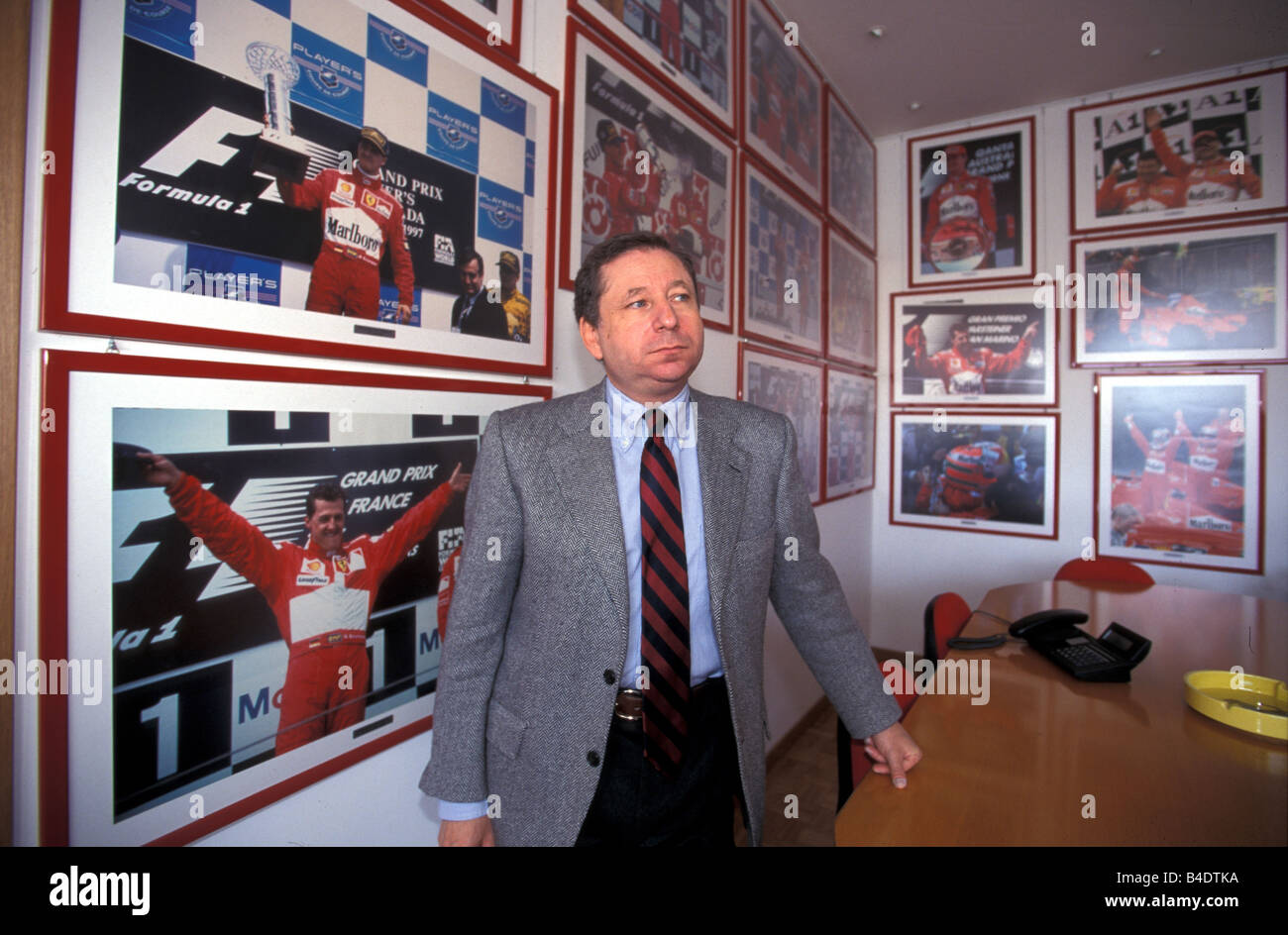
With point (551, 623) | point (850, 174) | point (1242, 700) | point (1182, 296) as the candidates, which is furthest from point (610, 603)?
point (1182, 296)

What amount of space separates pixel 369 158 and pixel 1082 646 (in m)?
2.20

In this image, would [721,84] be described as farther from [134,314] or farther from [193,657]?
[193,657]

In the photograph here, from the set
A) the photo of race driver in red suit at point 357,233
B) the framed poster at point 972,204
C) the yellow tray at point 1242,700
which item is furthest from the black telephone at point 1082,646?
the framed poster at point 972,204

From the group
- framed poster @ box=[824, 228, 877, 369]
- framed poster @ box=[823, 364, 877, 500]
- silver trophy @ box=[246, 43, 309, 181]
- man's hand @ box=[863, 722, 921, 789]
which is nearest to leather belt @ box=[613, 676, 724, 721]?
man's hand @ box=[863, 722, 921, 789]

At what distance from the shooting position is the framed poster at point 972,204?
3.70 metres

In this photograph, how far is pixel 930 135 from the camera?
396cm

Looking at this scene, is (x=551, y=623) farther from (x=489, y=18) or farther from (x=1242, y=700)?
(x=1242, y=700)

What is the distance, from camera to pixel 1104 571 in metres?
2.84

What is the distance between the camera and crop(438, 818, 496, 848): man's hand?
1014 mm

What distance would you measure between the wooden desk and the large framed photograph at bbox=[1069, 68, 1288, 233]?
8.83 ft

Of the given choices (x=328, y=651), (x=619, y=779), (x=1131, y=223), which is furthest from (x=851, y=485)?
(x=328, y=651)

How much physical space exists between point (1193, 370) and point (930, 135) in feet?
6.94

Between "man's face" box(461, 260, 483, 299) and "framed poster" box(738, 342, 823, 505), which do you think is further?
"framed poster" box(738, 342, 823, 505)

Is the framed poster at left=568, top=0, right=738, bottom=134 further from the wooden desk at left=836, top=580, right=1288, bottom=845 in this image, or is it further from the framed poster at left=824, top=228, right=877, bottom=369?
the wooden desk at left=836, top=580, right=1288, bottom=845
